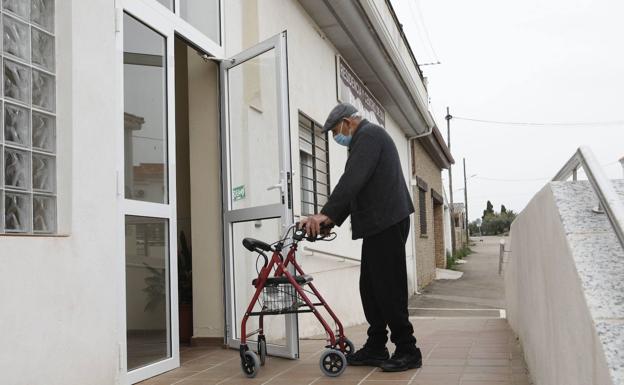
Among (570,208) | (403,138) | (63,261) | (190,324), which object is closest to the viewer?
(570,208)

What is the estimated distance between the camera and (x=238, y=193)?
17.7ft

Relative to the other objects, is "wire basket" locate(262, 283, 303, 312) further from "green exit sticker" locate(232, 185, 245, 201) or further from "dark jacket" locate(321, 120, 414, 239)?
"green exit sticker" locate(232, 185, 245, 201)

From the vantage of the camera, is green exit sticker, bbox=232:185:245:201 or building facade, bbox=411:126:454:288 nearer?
green exit sticker, bbox=232:185:245:201

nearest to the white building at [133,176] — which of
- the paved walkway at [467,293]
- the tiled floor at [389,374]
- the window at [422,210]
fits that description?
the tiled floor at [389,374]

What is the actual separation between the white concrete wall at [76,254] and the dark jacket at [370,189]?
4.45ft

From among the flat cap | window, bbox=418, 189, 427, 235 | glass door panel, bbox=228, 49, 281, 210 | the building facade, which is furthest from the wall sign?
window, bbox=418, 189, 427, 235

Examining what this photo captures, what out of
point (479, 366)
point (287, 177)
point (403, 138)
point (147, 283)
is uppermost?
point (403, 138)

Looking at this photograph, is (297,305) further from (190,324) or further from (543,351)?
(190,324)

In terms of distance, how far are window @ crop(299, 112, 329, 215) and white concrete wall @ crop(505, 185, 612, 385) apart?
4.09 meters

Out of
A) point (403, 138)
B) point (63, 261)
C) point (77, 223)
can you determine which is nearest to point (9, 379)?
point (63, 261)

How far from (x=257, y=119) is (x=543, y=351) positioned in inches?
128

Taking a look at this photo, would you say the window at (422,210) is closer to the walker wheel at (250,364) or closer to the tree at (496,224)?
the walker wheel at (250,364)

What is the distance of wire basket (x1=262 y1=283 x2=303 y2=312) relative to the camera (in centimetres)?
407

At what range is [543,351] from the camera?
3049 mm
